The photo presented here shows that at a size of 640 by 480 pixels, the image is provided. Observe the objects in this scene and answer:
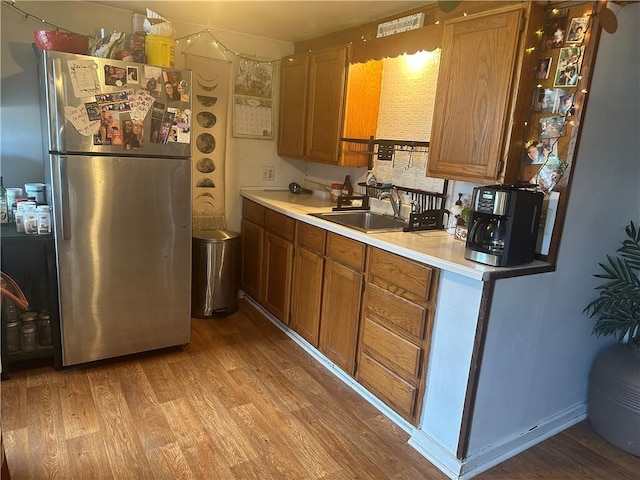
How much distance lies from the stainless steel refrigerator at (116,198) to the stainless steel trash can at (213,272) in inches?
20.3

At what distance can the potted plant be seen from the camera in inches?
82.3

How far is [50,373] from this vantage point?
2.47 m

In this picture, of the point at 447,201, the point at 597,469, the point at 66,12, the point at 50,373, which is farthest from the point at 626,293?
the point at 66,12

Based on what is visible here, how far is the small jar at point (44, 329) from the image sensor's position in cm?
249

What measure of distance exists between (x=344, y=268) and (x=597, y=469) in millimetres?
1508

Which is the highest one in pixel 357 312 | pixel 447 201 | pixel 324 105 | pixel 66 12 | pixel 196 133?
pixel 66 12

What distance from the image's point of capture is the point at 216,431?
2.08 m

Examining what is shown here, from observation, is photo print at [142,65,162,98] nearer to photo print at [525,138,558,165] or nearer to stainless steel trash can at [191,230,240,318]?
stainless steel trash can at [191,230,240,318]

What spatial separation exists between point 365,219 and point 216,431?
162cm

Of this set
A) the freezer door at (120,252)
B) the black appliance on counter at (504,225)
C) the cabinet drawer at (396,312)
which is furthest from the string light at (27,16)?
the black appliance on counter at (504,225)

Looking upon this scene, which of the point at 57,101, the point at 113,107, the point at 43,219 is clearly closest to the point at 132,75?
the point at 113,107

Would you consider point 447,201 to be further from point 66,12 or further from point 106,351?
point 66,12

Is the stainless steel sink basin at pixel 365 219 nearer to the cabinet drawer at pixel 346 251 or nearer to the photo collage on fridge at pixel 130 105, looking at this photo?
A: the cabinet drawer at pixel 346 251

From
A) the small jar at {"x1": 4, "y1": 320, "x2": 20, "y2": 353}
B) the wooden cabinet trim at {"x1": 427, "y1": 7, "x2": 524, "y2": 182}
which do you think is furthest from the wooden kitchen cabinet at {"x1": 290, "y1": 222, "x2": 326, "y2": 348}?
the small jar at {"x1": 4, "y1": 320, "x2": 20, "y2": 353}
